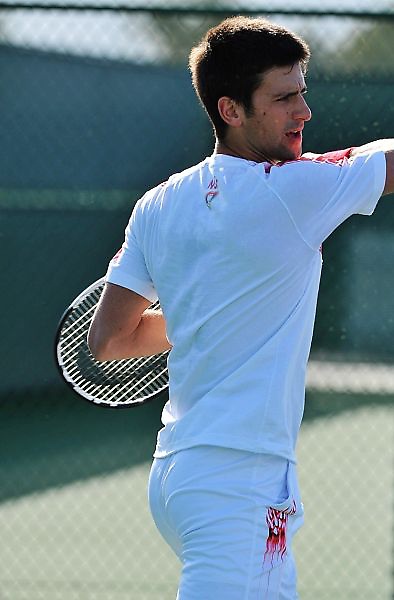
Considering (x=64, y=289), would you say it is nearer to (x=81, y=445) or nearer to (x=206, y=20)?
(x=81, y=445)

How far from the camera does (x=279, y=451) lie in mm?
2119

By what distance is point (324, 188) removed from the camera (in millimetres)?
2062

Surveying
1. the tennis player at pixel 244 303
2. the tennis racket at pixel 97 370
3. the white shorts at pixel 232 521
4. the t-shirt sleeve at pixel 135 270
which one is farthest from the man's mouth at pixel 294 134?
the tennis racket at pixel 97 370

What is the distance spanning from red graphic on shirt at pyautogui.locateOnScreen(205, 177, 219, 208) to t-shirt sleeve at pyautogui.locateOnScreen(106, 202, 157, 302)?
189mm

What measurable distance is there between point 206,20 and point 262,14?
0.19 m

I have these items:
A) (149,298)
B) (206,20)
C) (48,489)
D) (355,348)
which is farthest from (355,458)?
(149,298)

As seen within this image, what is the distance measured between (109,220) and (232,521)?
1.98 m

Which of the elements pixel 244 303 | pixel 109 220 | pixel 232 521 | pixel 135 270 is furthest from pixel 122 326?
pixel 109 220

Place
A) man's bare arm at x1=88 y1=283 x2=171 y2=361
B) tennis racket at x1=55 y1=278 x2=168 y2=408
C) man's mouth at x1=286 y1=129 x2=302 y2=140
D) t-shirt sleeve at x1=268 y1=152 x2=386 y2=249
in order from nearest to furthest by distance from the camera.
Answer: t-shirt sleeve at x1=268 y1=152 x2=386 y2=249 < man's mouth at x1=286 y1=129 x2=302 y2=140 < man's bare arm at x1=88 y1=283 x2=171 y2=361 < tennis racket at x1=55 y1=278 x2=168 y2=408

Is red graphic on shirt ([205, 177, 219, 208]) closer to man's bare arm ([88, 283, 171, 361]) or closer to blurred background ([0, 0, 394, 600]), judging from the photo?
man's bare arm ([88, 283, 171, 361])

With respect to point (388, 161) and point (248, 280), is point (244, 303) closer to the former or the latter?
point (248, 280)

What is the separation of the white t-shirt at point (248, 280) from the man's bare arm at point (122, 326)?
5.8 inches

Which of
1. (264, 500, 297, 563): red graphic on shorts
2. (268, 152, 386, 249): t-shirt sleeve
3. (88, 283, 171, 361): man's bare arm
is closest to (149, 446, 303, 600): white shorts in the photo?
(264, 500, 297, 563): red graphic on shorts

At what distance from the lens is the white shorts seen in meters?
2.06
